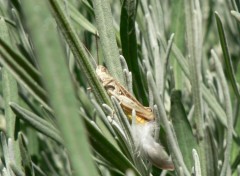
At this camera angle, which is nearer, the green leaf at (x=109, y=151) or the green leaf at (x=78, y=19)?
the green leaf at (x=109, y=151)

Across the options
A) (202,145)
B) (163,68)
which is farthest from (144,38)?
(202,145)

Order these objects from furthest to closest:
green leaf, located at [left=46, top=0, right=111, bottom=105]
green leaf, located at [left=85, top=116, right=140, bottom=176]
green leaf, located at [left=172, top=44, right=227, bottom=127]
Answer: green leaf, located at [left=172, top=44, right=227, bottom=127] → green leaf, located at [left=85, top=116, right=140, bottom=176] → green leaf, located at [left=46, top=0, right=111, bottom=105]

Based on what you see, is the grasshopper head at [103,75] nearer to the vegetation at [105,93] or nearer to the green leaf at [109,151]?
the vegetation at [105,93]

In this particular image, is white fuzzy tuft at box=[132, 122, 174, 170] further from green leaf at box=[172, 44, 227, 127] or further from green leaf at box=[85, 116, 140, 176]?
green leaf at box=[172, 44, 227, 127]

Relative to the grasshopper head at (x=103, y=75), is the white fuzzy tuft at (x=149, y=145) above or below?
below

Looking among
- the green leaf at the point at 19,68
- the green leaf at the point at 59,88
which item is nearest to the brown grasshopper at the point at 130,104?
the green leaf at the point at 19,68

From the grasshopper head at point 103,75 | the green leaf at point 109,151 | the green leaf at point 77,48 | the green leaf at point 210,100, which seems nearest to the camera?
the green leaf at point 77,48

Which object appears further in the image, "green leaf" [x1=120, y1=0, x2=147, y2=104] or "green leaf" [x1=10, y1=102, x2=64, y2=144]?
Result: "green leaf" [x1=120, y1=0, x2=147, y2=104]

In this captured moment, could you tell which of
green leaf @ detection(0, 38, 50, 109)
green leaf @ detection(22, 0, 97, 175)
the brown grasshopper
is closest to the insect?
the brown grasshopper

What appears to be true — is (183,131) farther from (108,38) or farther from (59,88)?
(59,88)

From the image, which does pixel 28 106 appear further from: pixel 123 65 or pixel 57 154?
pixel 123 65

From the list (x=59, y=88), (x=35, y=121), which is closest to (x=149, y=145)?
(x=35, y=121)
